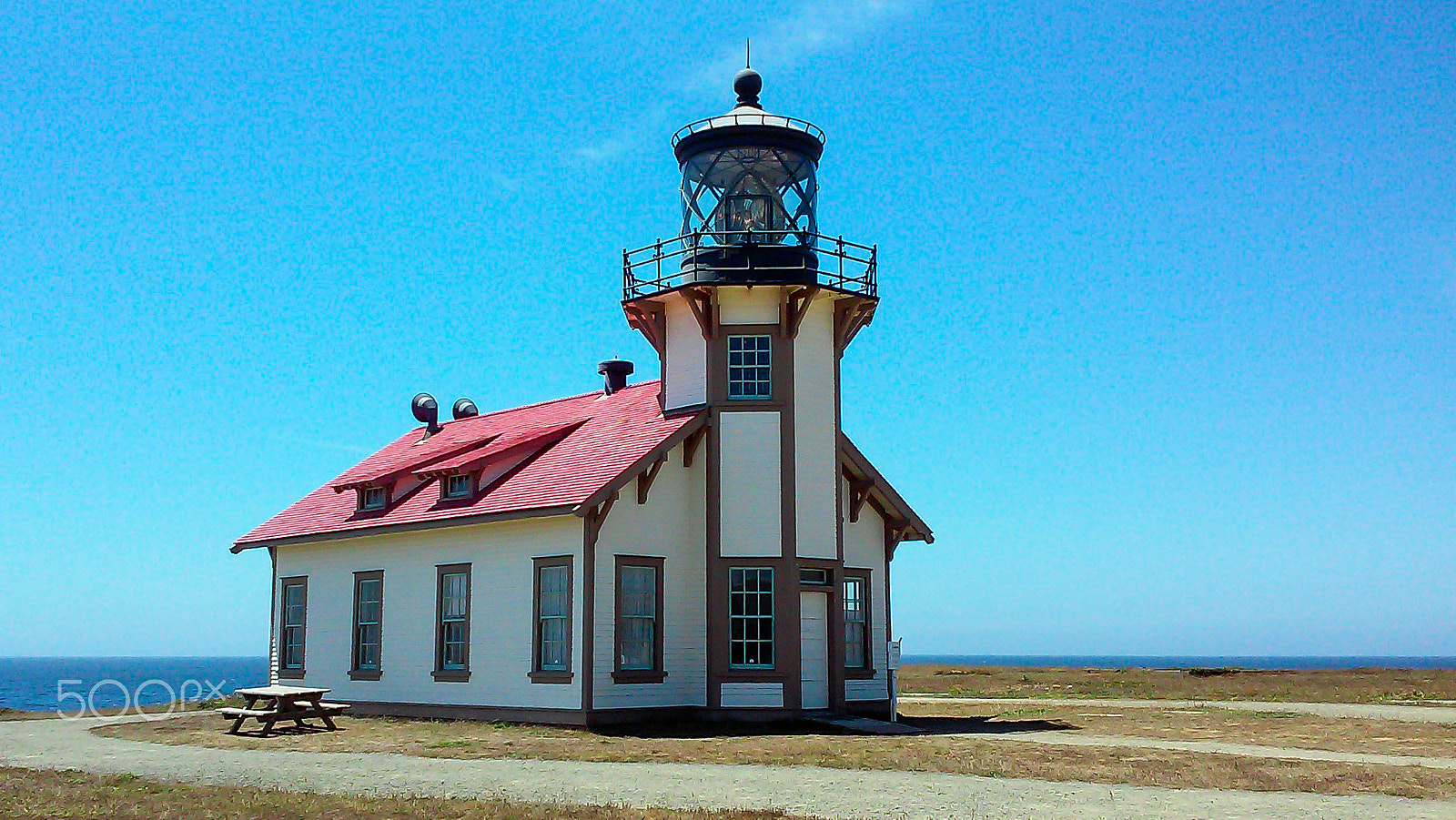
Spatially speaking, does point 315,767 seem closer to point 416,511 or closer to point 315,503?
point 416,511

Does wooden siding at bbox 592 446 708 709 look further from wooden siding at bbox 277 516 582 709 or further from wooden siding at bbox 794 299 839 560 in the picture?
wooden siding at bbox 794 299 839 560

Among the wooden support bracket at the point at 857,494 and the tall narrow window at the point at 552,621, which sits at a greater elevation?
the wooden support bracket at the point at 857,494

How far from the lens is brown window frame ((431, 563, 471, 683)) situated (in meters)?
24.1

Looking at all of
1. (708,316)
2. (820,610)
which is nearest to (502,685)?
(820,610)

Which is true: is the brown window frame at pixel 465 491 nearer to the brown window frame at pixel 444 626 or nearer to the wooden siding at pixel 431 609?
the wooden siding at pixel 431 609

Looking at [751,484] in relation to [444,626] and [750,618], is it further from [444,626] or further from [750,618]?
[444,626]

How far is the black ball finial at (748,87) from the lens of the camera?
2502 cm

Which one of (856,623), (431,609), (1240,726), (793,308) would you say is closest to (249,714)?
(431,609)

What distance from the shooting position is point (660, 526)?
75.9ft

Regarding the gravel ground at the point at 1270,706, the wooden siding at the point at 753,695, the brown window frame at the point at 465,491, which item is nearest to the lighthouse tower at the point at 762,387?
the wooden siding at the point at 753,695

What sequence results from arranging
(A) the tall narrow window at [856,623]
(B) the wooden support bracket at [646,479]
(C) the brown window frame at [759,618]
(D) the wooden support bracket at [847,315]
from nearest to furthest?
(B) the wooden support bracket at [646,479]
(C) the brown window frame at [759,618]
(D) the wooden support bracket at [847,315]
(A) the tall narrow window at [856,623]

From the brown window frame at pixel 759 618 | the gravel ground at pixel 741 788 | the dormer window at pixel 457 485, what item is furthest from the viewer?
the dormer window at pixel 457 485

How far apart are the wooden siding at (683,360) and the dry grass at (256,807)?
11.6 meters

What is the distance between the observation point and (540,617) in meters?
22.8
